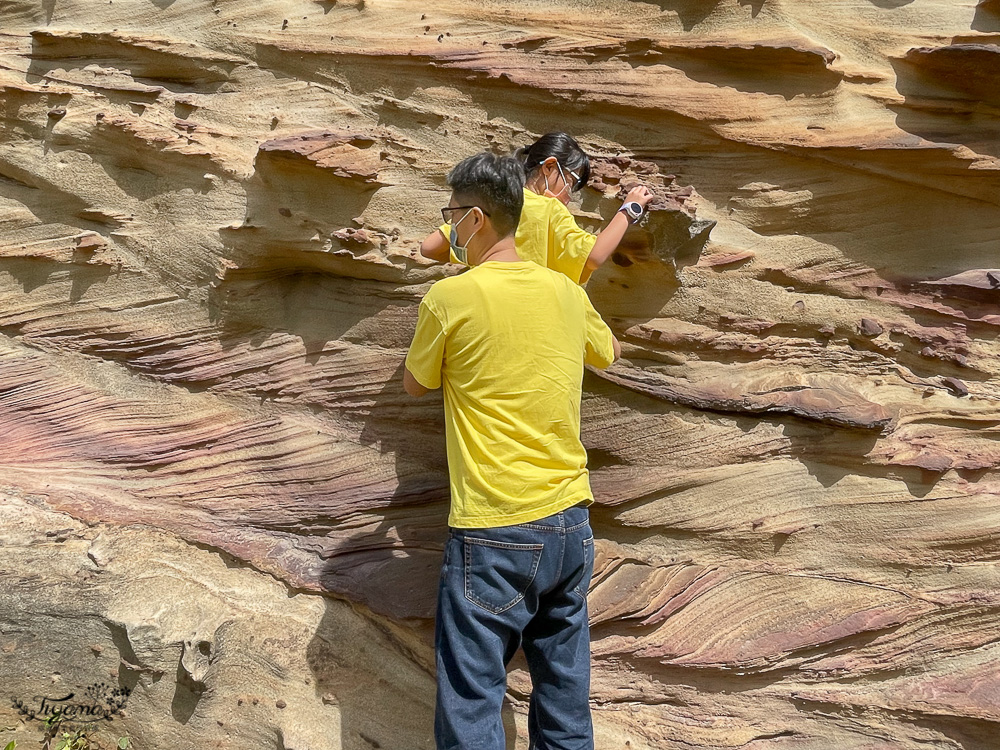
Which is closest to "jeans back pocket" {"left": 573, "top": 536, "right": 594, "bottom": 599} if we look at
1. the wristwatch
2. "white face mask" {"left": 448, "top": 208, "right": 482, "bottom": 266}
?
"white face mask" {"left": 448, "top": 208, "right": 482, "bottom": 266}

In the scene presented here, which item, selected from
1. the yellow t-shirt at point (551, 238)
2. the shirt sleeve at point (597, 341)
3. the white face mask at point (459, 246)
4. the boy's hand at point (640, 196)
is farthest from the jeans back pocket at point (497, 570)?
the boy's hand at point (640, 196)

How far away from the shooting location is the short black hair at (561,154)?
10.4 feet

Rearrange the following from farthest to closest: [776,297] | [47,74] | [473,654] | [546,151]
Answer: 1. [47,74]
2. [776,297]
3. [546,151]
4. [473,654]

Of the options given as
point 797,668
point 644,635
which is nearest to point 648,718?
point 644,635

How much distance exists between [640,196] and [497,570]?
1574 millimetres

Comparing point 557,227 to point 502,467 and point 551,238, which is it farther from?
point 502,467

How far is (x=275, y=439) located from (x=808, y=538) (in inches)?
89.0

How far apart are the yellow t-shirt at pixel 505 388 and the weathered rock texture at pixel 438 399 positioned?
99cm

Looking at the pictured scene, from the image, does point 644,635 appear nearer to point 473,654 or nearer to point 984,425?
point 473,654

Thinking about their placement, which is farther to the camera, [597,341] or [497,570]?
[597,341]

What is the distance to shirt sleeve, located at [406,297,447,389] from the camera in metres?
2.46

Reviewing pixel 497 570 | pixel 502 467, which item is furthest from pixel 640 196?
pixel 497 570

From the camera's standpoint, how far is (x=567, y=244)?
2977 millimetres

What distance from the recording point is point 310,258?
141 inches
